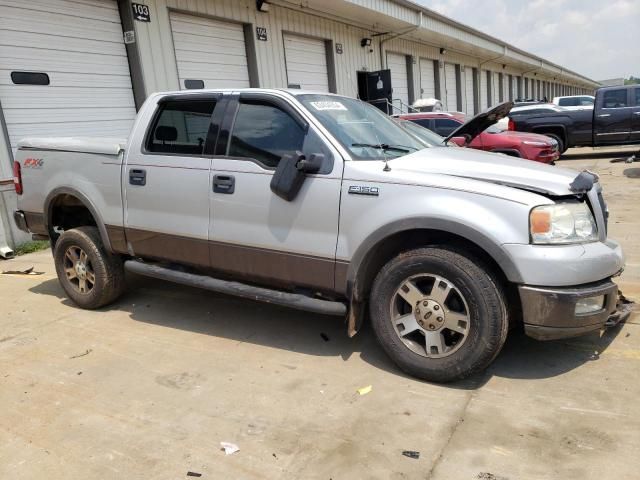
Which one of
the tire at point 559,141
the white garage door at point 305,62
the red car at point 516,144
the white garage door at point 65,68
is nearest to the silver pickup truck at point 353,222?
the white garage door at point 65,68

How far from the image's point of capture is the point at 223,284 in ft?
13.4

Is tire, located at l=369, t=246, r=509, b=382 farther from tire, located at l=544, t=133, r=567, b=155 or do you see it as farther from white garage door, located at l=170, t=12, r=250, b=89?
tire, located at l=544, t=133, r=567, b=155

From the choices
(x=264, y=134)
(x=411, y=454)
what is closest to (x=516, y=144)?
(x=264, y=134)

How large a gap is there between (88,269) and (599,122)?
45.3 ft

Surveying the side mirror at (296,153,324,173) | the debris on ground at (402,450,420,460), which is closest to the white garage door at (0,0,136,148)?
the side mirror at (296,153,324,173)

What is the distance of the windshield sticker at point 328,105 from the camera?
12.7ft

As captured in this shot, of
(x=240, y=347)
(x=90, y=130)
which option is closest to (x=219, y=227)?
(x=240, y=347)

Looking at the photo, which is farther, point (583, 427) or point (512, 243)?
point (512, 243)

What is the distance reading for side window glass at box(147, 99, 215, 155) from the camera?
4.18 meters

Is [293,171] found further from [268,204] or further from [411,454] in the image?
[411,454]

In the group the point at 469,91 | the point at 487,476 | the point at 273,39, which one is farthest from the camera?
the point at 469,91

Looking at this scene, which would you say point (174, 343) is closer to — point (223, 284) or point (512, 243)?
point (223, 284)

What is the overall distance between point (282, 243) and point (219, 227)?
0.59m

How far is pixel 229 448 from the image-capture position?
2.81 m
